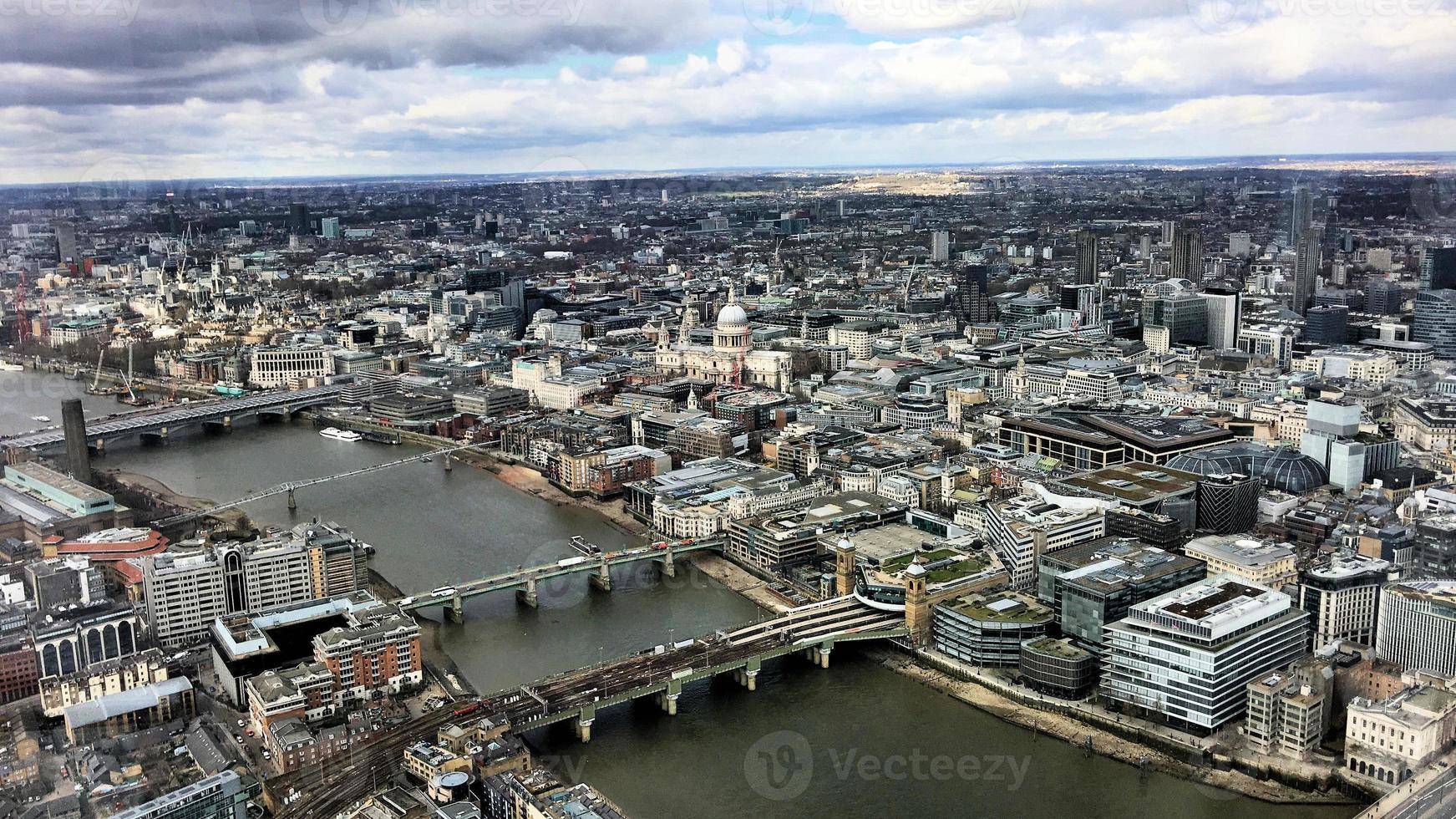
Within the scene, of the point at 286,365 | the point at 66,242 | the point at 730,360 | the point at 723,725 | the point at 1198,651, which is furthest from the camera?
the point at 286,365

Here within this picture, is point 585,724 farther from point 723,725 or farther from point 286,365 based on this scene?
point 286,365

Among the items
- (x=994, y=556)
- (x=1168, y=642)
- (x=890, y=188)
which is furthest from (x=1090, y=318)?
(x=890, y=188)

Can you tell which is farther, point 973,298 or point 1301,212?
point 973,298

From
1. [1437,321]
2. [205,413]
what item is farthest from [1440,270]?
[205,413]

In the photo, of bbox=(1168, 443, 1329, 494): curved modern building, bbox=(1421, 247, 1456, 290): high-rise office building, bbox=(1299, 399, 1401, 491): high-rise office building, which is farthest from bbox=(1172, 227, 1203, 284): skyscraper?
bbox=(1168, 443, 1329, 494): curved modern building

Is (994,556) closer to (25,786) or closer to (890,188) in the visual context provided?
(25,786)

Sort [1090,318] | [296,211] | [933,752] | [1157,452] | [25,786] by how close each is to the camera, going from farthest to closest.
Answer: [296,211], [1090,318], [1157,452], [933,752], [25,786]
